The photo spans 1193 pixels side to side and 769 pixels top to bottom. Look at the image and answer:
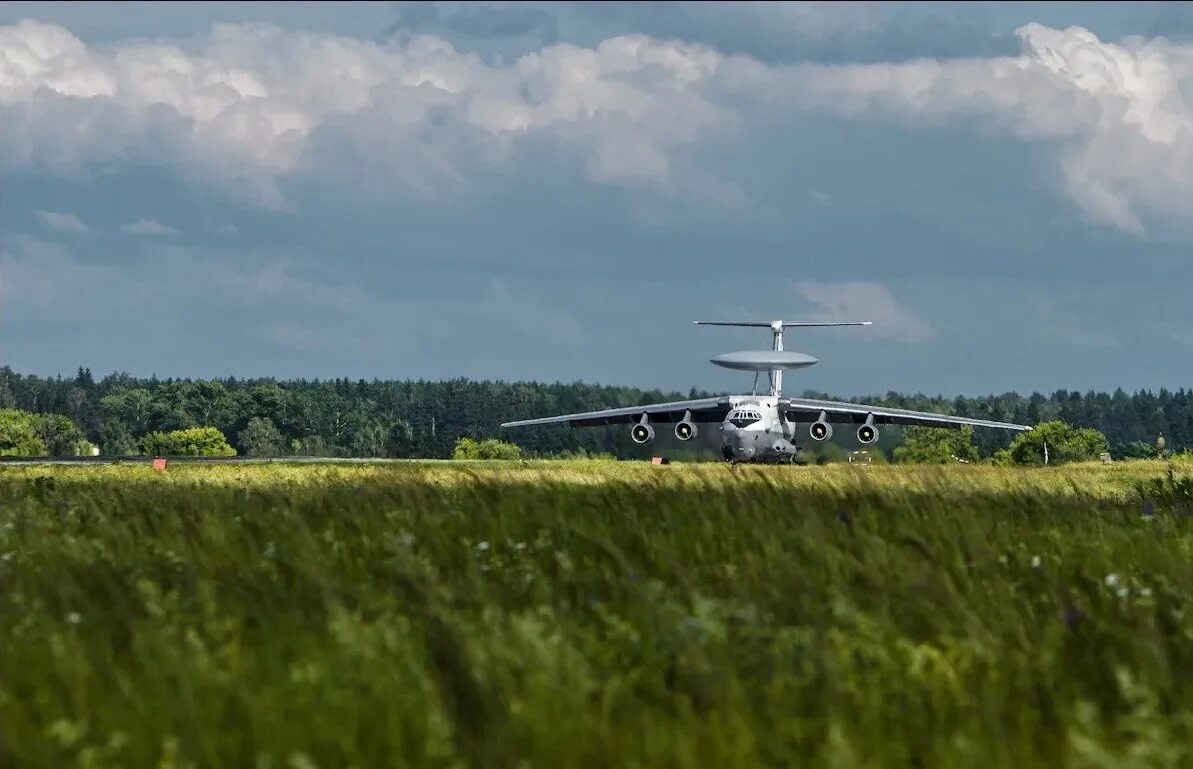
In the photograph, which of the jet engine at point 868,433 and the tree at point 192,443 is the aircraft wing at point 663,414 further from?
the tree at point 192,443

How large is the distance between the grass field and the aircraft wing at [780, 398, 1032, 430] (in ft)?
188

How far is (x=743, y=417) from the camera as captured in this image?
206 ft

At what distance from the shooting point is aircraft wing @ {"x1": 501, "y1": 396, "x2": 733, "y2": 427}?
240 ft

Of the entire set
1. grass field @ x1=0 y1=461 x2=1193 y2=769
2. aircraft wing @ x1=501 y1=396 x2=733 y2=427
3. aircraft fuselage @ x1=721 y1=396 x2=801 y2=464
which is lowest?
grass field @ x1=0 y1=461 x2=1193 y2=769

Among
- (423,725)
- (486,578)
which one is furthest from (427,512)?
(423,725)

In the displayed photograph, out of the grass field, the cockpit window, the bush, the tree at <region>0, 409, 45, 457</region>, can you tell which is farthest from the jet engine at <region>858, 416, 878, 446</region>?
the tree at <region>0, 409, 45, 457</region>

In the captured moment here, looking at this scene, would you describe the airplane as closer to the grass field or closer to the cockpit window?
the cockpit window

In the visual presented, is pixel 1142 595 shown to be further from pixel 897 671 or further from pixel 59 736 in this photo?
pixel 59 736

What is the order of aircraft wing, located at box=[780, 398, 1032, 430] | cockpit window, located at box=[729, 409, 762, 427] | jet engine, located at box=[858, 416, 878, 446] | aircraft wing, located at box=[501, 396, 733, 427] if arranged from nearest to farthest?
1. cockpit window, located at box=[729, 409, 762, 427]
2. aircraft wing, located at box=[780, 398, 1032, 430]
3. jet engine, located at box=[858, 416, 878, 446]
4. aircraft wing, located at box=[501, 396, 733, 427]

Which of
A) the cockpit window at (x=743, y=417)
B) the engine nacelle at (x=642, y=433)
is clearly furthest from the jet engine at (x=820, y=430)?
the cockpit window at (x=743, y=417)

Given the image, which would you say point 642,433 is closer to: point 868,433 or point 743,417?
point 743,417

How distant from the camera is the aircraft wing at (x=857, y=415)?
69625 millimetres

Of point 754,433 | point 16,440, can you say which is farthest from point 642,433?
point 16,440

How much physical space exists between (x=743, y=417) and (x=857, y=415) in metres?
14.0
